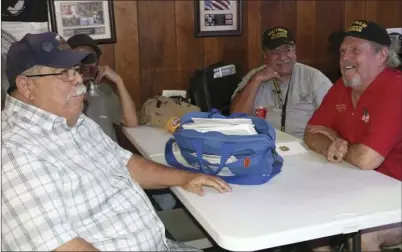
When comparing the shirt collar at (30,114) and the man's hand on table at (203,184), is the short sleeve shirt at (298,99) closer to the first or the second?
the man's hand on table at (203,184)

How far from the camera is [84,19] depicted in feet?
9.57

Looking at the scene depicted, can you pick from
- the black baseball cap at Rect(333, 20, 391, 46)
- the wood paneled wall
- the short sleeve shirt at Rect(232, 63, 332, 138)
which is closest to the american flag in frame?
the wood paneled wall

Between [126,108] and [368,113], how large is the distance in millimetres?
1270

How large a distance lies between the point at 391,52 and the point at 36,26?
169 centimetres

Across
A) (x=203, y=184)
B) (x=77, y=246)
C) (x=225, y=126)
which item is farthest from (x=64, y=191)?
(x=225, y=126)

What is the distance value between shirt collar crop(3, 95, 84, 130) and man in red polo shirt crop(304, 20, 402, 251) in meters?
1.02

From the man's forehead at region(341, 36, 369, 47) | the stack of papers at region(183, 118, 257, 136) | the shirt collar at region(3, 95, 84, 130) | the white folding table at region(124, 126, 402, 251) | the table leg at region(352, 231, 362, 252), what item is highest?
the man's forehead at region(341, 36, 369, 47)

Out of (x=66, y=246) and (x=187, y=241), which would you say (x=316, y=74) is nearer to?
(x=187, y=241)

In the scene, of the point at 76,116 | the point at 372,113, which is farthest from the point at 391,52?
the point at 76,116

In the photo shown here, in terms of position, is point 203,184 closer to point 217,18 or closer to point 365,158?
point 365,158

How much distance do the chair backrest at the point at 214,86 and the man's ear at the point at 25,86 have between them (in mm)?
1559

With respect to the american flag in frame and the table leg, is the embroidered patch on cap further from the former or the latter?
the american flag in frame

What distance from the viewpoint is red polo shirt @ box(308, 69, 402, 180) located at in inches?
66.1

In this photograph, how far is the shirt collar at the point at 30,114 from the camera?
1420 millimetres
